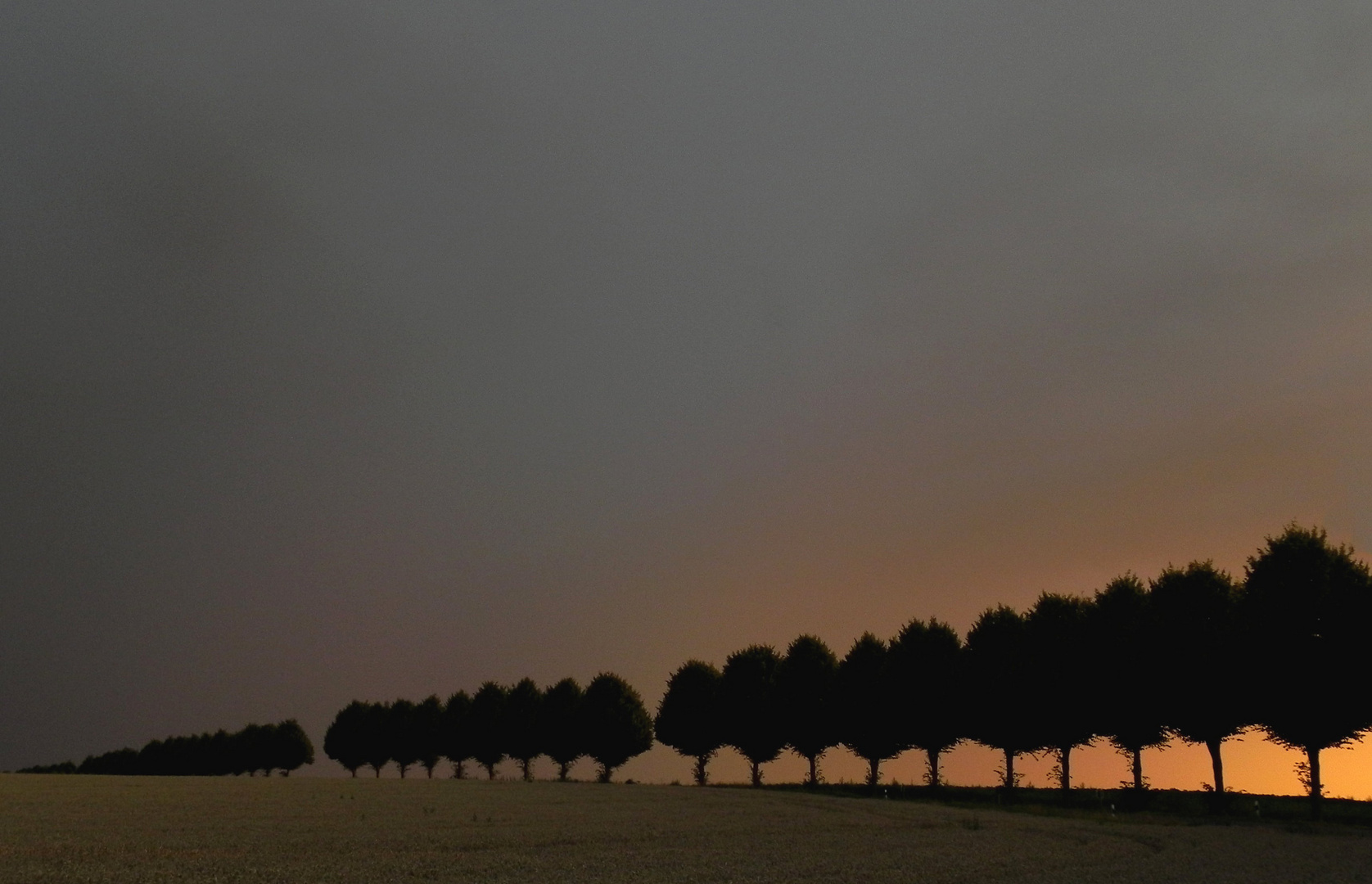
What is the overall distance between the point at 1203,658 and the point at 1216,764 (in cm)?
644

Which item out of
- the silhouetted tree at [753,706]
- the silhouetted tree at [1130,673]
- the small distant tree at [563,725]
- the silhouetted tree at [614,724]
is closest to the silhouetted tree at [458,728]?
the small distant tree at [563,725]

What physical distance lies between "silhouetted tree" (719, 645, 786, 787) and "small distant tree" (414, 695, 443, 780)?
60.7 m

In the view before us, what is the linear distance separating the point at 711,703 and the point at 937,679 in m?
29.8

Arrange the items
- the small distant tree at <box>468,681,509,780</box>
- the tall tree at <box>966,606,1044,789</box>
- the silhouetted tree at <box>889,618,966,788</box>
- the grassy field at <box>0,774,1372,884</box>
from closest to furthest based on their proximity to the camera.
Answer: the grassy field at <box>0,774,1372,884</box>, the tall tree at <box>966,606,1044,789</box>, the silhouetted tree at <box>889,618,966,788</box>, the small distant tree at <box>468,681,509,780</box>

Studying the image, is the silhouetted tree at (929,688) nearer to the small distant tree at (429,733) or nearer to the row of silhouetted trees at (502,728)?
the row of silhouetted trees at (502,728)

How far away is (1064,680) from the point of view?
236 ft

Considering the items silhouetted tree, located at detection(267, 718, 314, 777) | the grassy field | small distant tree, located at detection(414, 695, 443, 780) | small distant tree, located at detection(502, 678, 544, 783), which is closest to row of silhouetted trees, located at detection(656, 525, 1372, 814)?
the grassy field

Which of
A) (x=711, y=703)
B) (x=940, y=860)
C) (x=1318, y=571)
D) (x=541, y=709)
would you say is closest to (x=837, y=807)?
(x=940, y=860)

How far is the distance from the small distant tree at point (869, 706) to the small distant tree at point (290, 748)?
11507 centimetres

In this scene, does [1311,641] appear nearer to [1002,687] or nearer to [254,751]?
[1002,687]

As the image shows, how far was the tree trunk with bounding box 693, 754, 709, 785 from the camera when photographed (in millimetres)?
104438

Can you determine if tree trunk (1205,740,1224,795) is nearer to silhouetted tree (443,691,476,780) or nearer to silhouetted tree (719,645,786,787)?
silhouetted tree (719,645,786,787)

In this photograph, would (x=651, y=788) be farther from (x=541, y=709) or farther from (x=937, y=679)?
(x=541, y=709)

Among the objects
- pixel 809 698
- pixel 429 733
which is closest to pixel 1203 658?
pixel 809 698
